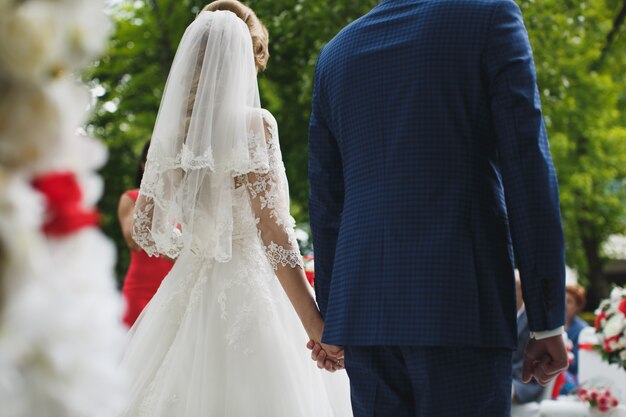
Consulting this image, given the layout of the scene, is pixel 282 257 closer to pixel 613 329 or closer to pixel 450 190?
pixel 450 190

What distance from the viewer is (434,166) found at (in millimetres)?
2789

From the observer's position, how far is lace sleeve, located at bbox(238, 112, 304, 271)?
3602 mm

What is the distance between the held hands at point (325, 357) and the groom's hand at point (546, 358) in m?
0.76

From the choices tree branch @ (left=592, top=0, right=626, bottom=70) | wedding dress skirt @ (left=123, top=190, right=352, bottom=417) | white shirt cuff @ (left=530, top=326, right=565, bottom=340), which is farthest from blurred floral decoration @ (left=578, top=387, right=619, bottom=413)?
tree branch @ (left=592, top=0, right=626, bottom=70)

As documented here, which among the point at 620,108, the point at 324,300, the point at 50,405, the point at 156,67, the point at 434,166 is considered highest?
the point at 50,405

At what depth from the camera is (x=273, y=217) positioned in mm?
3621

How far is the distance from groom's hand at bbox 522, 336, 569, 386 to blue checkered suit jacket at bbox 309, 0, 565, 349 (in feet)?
0.20

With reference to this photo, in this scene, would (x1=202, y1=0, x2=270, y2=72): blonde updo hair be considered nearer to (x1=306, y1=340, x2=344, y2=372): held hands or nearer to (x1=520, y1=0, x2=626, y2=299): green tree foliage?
(x1=306, y1=340, x2=344, y2=372): held hands

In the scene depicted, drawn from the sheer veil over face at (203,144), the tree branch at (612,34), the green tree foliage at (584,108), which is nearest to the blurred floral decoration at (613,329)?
the sheer veil over face at (203,144)

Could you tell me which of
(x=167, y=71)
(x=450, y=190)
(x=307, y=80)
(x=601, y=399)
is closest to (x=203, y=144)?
(x=450, y=190)

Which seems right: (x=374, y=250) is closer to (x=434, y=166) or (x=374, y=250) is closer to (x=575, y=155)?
(x=434, y=166)

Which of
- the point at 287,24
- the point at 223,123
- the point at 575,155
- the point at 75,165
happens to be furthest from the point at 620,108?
the point at 75,165

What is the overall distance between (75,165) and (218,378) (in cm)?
220

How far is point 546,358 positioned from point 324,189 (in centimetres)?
99
